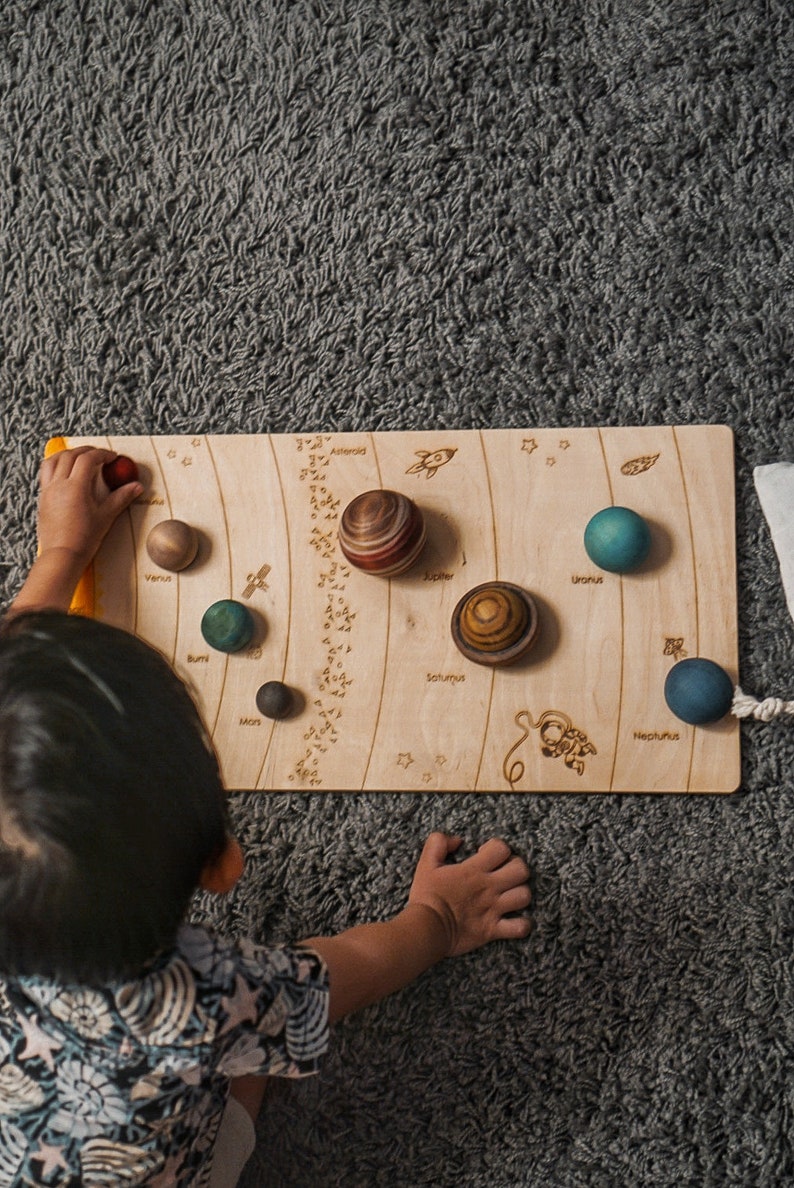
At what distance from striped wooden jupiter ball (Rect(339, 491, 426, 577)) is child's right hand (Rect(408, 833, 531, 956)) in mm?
239

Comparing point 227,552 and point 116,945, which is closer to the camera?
point 116,945

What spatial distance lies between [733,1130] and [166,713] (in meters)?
0.56

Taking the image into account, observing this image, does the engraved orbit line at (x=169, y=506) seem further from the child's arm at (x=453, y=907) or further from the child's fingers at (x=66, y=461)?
the child's arm at (x=453, y=907)

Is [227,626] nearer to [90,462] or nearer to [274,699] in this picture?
[274,699]

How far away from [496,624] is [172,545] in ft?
0.92

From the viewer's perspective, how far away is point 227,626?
0.83 metres

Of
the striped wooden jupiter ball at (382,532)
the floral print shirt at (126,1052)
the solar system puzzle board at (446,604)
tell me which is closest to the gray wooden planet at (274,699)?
the solar system puzzle board at (446,604)

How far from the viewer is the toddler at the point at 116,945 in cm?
53

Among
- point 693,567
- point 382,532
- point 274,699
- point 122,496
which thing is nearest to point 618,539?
point 693,567

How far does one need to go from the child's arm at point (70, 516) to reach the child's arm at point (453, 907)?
0.37 metres

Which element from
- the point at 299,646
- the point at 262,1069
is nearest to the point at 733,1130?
the point at 262,1069

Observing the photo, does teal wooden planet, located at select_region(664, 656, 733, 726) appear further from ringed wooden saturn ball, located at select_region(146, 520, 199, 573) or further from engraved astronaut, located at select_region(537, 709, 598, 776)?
ringed wooden saturn ball, located at select_region(146, 520, 199, 573)

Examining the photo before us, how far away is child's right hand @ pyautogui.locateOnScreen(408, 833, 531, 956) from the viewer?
80 cm

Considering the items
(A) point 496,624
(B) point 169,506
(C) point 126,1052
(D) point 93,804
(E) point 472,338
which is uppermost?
(E) point 472,338
